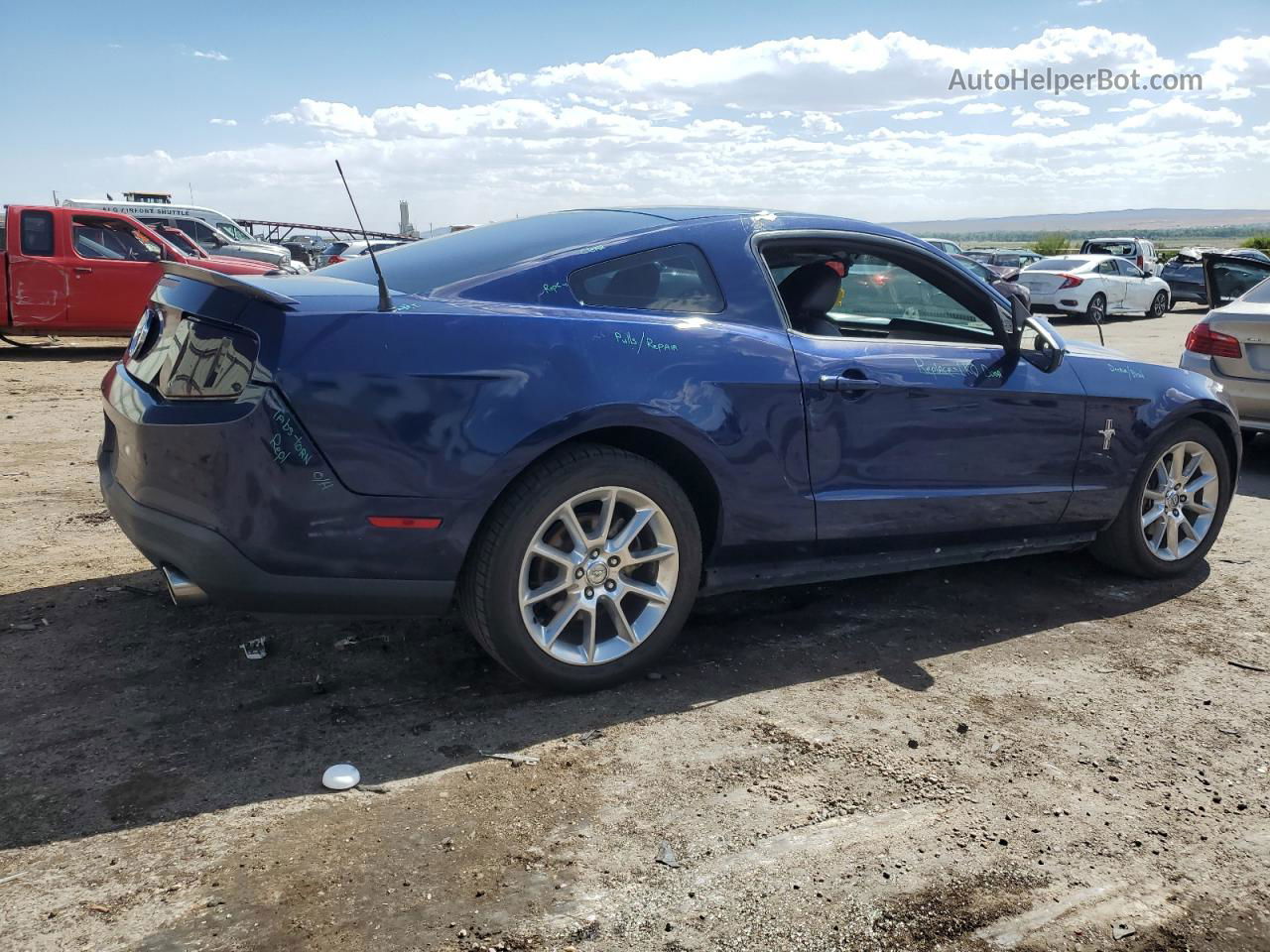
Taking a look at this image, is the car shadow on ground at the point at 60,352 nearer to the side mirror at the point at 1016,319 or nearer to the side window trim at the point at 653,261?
the side window trim at the point at 653,261

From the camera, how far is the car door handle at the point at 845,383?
4.00m

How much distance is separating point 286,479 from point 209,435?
0.89ft

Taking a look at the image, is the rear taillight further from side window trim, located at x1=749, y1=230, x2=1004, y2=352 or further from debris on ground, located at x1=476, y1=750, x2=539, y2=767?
debris on ground, located at x1=476, y1=750, x2=539, y2=767

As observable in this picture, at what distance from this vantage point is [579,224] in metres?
4.11

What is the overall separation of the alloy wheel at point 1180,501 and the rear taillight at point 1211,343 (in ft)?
9.25

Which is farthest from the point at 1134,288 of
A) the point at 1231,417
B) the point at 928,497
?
the point at 928,497

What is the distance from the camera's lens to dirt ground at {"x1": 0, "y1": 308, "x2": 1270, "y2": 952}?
2.53 meters

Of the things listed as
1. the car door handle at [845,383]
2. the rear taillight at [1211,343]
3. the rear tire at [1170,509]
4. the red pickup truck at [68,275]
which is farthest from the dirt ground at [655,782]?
the red pickup truck at [68,275]

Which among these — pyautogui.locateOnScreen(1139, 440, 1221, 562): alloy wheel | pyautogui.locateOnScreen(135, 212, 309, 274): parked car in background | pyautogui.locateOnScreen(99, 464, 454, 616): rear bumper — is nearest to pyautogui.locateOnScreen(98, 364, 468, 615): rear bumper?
pyautogui.locateOnScreen(99, 464, 454, 616): rear bumper

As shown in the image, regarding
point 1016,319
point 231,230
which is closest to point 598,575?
point 1016,319

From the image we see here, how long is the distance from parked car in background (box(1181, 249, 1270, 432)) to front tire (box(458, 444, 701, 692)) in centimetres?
511

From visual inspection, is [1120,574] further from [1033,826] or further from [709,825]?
[709,825]

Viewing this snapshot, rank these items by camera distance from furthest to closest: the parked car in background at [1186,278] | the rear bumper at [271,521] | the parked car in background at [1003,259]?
the parked car in background at [1003,259] < the parked car in background at [1186,278] < the rear bumper at [271,521]

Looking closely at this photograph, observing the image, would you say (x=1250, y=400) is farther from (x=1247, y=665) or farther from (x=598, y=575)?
(x=598, y=575)
